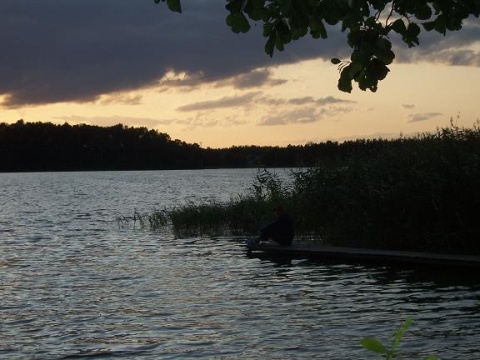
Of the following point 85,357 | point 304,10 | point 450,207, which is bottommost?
point 85,357

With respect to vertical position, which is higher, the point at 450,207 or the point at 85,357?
the point at 450,207

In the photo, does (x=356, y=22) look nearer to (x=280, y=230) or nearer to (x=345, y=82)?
(x=345, y=82)

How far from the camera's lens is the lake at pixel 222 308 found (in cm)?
1221

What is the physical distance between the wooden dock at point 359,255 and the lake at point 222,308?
1.33 feet

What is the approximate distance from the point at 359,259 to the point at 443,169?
3.60 m

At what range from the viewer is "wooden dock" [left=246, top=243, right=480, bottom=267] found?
62.8 feet

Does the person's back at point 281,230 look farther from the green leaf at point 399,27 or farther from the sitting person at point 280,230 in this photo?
the green leaf at point 399,27

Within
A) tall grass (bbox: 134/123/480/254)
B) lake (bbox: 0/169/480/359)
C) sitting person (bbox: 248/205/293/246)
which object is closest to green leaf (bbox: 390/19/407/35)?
lake (bbox: 0/169/480/359)

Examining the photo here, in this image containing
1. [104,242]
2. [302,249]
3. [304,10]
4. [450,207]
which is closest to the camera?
[304,10]

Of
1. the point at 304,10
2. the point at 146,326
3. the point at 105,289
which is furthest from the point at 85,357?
the point at 304,10

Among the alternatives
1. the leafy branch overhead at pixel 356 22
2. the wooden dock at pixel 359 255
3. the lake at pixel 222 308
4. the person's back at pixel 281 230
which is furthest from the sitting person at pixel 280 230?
the leafy branch overhead at pixel 356 22

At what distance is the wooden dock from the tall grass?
1246mm

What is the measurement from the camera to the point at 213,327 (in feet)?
45.2

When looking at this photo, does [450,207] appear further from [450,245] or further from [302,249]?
[302,249]
